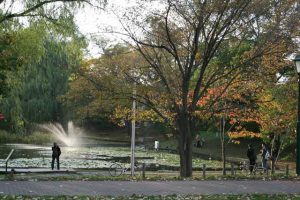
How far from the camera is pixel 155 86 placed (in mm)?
21797

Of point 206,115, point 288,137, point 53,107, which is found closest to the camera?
point 206,115

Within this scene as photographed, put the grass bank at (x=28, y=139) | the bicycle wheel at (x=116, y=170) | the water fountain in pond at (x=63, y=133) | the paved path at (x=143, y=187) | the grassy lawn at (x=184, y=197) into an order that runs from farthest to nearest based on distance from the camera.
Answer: the water fountain in pond at (x=63, y=133) → the grass bank at (x=28, y=139) → the bicycle wheel at (x=116, y=170) → the paved path at (x=143, y=187) → the grassy lawn at (x=184, y=197)

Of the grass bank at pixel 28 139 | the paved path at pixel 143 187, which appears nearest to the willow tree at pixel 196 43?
the paved path at pixel 143 187

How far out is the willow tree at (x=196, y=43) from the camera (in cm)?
1906

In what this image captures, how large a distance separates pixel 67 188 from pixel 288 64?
12532 mm

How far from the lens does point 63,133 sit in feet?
198

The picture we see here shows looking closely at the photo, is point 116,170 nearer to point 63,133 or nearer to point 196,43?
point 196,43

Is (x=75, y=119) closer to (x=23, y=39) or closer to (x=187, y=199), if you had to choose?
(x=23, y=39)

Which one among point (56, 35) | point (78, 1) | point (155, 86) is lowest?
point (155, 86)

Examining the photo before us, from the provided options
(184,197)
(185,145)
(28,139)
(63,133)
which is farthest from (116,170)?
(63,133)

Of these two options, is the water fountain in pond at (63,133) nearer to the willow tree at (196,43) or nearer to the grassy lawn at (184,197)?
the willow tree at (196,43)

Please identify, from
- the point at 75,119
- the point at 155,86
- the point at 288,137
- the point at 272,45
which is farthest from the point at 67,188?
the point at 75,119

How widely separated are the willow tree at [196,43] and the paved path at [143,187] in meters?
5.97

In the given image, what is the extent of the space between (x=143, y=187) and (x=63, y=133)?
47.3m
